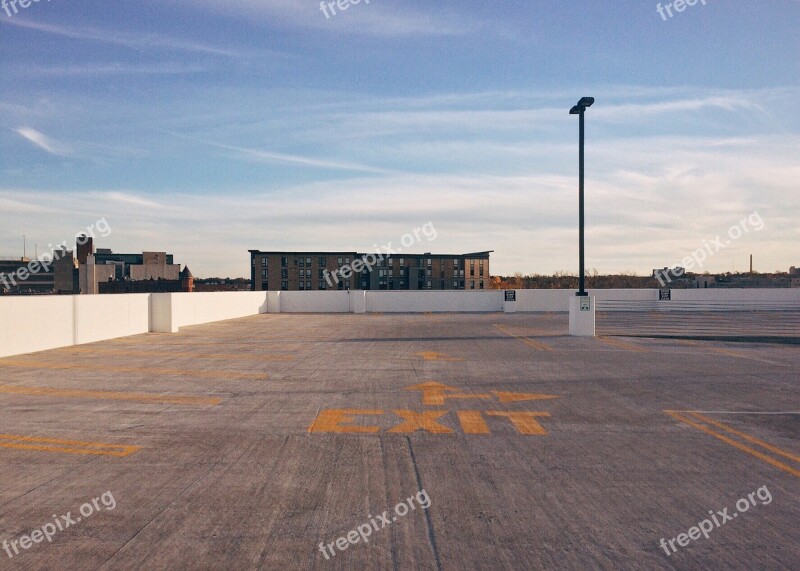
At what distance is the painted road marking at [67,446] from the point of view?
7527 mm

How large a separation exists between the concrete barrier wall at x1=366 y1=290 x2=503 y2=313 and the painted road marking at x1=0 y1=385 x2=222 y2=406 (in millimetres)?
35523

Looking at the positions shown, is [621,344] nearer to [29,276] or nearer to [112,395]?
[112,395]

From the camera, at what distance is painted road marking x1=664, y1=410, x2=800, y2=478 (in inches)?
271

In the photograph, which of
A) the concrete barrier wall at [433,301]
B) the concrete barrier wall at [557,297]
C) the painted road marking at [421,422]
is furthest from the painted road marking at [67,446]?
the concrete barrier wall at [557,297]

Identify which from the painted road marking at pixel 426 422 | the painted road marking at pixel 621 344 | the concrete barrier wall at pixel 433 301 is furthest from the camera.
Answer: the concrete barrier wall at pixel 433 301

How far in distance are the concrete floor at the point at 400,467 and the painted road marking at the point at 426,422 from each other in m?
0.05

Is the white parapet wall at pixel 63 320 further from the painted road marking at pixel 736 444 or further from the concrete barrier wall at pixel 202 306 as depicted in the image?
the painted road marking at pixel 736 444

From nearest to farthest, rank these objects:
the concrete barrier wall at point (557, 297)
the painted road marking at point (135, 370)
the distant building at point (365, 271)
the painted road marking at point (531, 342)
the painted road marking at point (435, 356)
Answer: the painted road marking at point (135, 370) < the painted road marking at point (435, 356) < the painted road marking at point (531, 342) < the concrete barrier wall at point (557, 297) < the distant building at point (365, 271)

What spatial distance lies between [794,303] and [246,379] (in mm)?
44694

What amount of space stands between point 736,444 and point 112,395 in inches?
413

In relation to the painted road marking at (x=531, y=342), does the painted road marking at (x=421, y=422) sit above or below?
above

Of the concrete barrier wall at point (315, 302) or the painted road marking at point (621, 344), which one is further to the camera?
the concrete barrier wall at point (315, 302)

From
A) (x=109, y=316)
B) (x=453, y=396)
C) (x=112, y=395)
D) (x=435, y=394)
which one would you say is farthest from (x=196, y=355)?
(x=453, y=396)

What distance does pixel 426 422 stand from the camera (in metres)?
9.16
